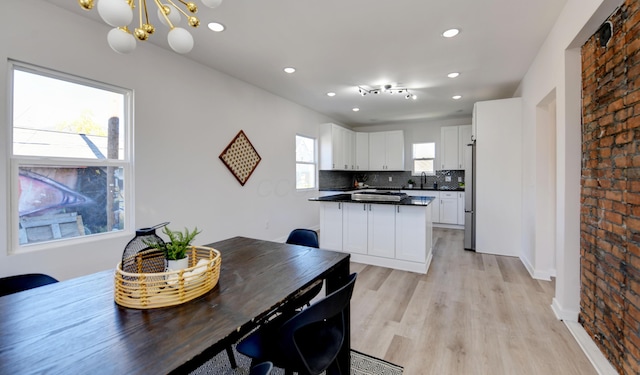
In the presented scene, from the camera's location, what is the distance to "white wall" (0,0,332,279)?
215cm

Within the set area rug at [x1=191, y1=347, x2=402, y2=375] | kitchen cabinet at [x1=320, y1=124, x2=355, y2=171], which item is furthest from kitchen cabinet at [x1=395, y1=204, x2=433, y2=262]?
kitchen cabinet at [x1=320, y1=124, x2=355, y2=171]

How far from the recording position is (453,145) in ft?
20.5

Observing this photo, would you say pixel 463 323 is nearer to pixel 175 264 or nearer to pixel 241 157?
pixel 175 264

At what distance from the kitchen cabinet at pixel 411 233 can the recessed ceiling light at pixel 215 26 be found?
2.78m

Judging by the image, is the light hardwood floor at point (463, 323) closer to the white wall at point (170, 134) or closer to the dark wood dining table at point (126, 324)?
the dark wood dining table at point (126, 324)

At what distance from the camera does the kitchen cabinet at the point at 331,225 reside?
13.1ft

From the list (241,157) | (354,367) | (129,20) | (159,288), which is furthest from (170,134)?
(354,367)

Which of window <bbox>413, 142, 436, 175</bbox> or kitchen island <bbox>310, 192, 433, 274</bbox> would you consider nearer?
kitchen island <bbox>310, 192, 433, 274</bbox>

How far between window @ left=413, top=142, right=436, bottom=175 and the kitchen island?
136 inches

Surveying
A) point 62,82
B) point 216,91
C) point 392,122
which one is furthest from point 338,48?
point 392,122

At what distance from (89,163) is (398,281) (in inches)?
132

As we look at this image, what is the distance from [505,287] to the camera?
297 cm

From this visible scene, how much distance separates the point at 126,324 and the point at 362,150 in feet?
22.0

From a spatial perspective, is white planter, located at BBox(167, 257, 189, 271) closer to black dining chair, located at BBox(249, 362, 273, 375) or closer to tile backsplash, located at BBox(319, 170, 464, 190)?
black dining chair, located at BBox(249, 362, 273, 375)
